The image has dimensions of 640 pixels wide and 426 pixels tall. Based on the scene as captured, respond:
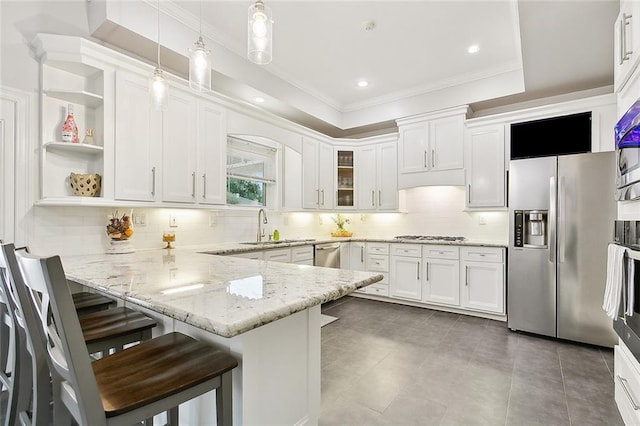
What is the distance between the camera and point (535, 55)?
9.31 feet

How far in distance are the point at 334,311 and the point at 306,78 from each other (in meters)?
3.06

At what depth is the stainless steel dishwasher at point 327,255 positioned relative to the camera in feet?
13.9

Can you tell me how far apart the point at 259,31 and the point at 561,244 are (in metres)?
3.25

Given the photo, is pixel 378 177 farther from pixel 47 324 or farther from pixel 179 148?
pixel 47 324

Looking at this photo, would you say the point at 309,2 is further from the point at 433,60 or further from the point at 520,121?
the point at 520,121

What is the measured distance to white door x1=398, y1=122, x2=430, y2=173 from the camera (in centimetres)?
434

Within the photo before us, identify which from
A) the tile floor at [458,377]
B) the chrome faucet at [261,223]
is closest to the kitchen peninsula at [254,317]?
the tile floor at [458,377]

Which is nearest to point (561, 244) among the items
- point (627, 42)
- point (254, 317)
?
point (627, 42)

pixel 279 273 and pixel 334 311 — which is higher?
pixel 279 273

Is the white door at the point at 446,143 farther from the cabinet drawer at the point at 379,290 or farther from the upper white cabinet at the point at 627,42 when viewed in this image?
the upper white cabinet at the point at 627,42

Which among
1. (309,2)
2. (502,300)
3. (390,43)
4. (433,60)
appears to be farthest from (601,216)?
(309,2)

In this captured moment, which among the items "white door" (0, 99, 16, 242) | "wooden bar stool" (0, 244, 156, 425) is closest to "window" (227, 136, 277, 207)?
"white door" (0, 99, 16, 242)

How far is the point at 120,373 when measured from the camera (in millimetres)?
982

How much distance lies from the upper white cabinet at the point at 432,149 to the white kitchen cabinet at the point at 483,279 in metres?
0.97
